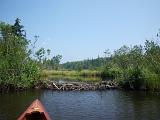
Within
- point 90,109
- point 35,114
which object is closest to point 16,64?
point 90,109

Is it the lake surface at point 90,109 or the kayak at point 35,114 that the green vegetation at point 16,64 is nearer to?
the lake surface at point 90,109

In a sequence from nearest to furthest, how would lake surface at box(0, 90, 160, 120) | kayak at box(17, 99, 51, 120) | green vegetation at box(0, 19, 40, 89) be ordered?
kayak at box(17, 99, 51, 120), lake surface at box(0, 90, 160, 120), green vegetation at box(0, 19, 40, 89)

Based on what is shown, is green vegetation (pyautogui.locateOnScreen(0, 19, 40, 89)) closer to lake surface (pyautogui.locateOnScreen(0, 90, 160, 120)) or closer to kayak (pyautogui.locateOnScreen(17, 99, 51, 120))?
lake surface (pyautogui.locateOnScreen(0, 90, 160, 120))

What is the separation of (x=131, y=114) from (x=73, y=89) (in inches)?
929

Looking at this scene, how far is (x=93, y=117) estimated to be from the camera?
91.7 ft

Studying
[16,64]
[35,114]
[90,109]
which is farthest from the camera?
[16,64]

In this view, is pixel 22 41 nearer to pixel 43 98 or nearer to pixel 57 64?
pixel 43 98

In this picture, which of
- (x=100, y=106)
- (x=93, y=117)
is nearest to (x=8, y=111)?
(x=93, y=117)

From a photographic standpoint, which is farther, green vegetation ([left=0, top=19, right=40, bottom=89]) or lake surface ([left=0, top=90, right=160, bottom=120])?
green vegetation ([left=0, top=19, right=40, bottom=89])

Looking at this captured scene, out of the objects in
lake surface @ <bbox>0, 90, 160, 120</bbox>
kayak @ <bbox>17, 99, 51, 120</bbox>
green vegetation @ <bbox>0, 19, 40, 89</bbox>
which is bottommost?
lake surface @ <bbox>0, 90, 160, 120</bbox>

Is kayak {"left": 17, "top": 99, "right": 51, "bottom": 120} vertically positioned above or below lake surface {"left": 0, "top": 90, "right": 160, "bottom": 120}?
above

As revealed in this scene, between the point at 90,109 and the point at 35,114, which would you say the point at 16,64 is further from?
the point at 35,114

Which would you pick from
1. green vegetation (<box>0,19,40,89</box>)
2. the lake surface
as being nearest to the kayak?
the lake surface

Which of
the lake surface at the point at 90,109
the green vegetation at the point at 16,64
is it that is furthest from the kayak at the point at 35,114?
the green vegetation at the point at 16,64
